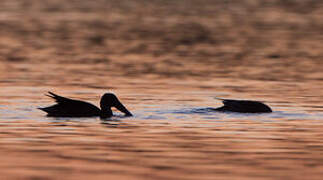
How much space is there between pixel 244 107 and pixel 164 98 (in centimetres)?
274

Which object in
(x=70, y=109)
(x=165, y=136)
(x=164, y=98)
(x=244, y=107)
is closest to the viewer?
(x=165, y=136)

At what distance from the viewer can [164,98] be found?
889 inches

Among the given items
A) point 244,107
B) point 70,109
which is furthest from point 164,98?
point 70,109

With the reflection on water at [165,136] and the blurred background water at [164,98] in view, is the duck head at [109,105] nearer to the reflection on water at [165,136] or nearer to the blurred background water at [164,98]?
the reflection on water at [165,136]

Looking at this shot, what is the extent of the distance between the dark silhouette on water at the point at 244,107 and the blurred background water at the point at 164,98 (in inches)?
10.3

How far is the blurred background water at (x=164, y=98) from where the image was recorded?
13992mm

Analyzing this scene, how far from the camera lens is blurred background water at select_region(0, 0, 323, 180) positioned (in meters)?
14.0

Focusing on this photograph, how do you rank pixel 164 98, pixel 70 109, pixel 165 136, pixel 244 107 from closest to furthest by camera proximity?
pixel 165 136 < pixel 70 109 < pixel 244 107 < pixel 164 98

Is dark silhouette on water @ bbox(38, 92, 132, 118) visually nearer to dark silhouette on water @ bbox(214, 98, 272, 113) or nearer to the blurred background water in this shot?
the blurred background water

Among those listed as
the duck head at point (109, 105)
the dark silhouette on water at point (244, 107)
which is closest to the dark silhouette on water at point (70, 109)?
the duck head at point (109, 105)

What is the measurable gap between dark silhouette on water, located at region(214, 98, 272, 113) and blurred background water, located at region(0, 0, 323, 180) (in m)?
0.26

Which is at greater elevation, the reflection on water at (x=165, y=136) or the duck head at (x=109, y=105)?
the duck head at (x=109, y=105)

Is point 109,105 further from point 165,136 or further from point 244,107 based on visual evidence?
point 165,136

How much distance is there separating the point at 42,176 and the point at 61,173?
30cm
